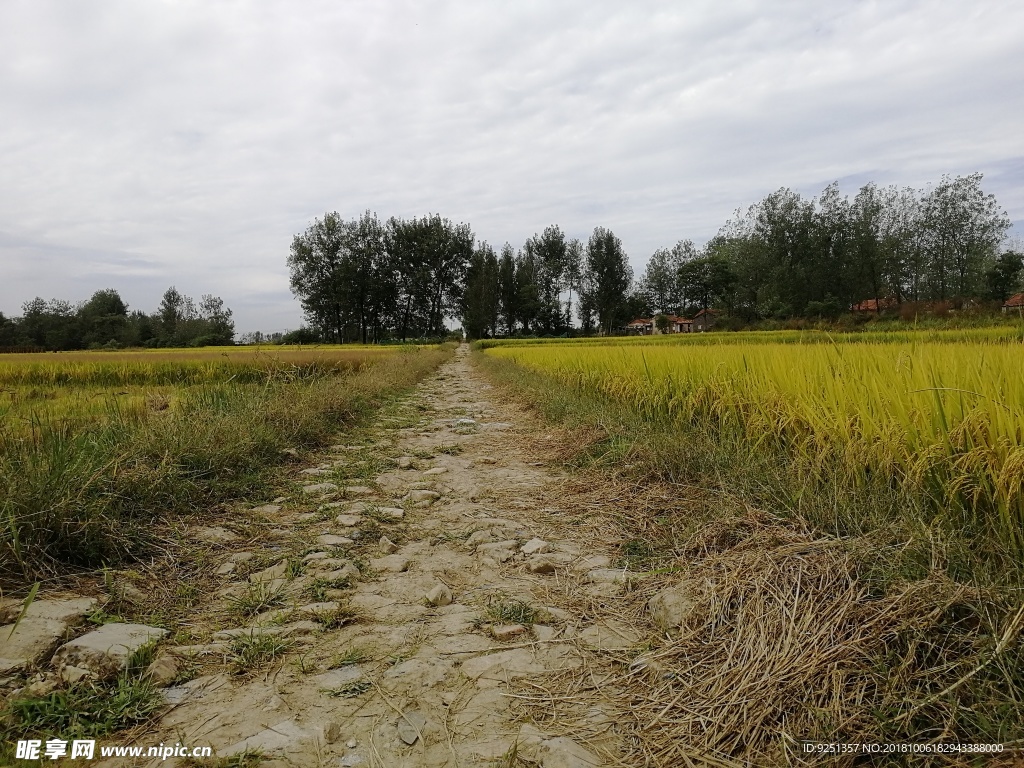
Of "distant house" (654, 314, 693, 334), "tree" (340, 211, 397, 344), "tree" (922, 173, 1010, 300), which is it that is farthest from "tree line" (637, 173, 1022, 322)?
"tree" (340, 211, 397, 344)

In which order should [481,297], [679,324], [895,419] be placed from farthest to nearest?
1. [679,324]
2. [481,297]
3. [895,419]

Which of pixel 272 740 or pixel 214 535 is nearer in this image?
pixel 272 740

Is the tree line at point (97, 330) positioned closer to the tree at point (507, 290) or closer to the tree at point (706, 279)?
the tree at point (507, 290)

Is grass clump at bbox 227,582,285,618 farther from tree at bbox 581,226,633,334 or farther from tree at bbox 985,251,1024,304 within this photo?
tree at bbox 581,226,633,334

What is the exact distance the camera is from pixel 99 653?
1507mm

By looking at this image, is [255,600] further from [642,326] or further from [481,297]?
[642,326]

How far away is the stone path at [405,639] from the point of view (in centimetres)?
128

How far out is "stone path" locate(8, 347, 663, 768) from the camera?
1.28 meters

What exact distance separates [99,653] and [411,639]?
3.08 feet

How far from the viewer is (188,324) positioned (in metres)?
55.3

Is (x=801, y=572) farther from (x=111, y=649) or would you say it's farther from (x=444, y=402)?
(x=444, y=402)

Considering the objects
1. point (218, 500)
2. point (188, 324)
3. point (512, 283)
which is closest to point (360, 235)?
point (512, 283)

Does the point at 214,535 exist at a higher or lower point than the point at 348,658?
higher

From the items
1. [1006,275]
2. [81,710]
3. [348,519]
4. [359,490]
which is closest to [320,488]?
[359,490]
